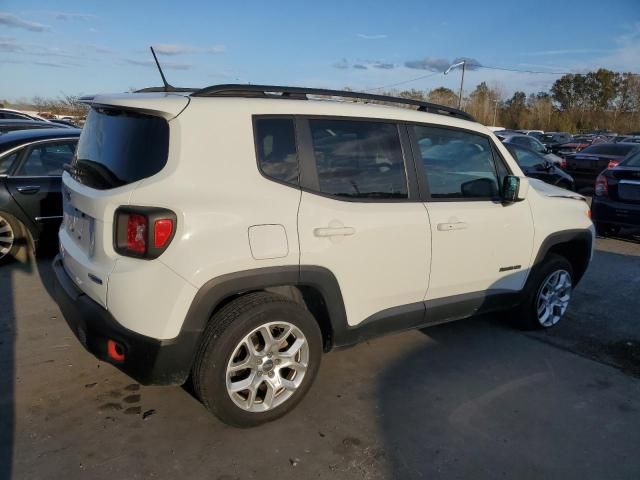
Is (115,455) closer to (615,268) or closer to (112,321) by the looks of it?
(112,321)

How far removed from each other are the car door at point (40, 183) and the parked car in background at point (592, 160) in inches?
475

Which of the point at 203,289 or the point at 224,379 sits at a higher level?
the point at 203,289

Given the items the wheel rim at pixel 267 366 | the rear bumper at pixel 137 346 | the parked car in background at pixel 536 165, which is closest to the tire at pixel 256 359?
the wheel rim at pixel 267 366

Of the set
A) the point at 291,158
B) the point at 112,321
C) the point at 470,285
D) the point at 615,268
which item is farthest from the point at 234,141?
the point at 615,268

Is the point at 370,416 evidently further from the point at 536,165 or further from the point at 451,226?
the point at 536,165

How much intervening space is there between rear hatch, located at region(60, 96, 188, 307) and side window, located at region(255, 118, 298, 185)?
440 millimetres

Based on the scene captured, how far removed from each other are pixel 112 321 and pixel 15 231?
12.8 ft

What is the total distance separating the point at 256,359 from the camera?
9.35 feet

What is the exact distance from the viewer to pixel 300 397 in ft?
10.0

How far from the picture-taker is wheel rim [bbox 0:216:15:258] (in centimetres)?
560

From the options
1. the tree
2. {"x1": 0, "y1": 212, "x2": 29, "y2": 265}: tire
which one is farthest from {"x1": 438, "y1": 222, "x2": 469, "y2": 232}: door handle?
the tree

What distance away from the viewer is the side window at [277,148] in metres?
2.79

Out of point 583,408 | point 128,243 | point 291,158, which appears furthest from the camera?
point 583,408

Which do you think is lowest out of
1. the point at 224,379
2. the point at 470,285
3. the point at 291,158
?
the point at 224,379
